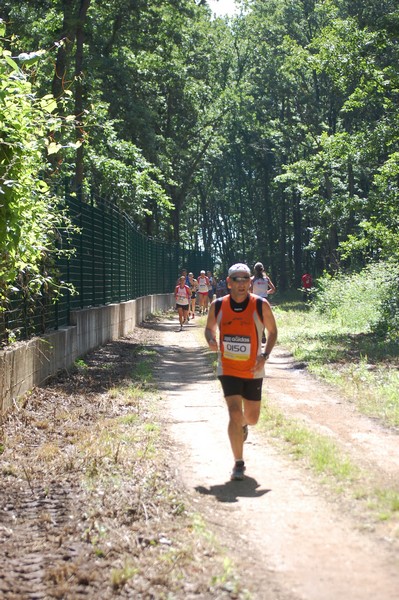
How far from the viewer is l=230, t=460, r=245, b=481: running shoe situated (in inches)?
287

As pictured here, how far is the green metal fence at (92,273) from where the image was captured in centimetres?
1133

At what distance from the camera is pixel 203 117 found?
156ft

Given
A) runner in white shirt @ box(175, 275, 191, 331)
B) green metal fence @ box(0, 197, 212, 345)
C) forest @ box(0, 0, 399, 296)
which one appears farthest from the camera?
runner in white shirt @ box(175, 275, 191, 331)

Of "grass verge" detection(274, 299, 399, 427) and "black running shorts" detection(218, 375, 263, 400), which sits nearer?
"black running shorts" detection(218, 375, 263, 400)

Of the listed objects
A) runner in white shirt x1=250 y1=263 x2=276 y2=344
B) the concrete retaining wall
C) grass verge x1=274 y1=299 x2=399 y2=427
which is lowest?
grass verge x1=274 y1=299 x2=399 y2=427

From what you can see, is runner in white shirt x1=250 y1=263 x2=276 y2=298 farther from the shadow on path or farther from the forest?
the shadow on path

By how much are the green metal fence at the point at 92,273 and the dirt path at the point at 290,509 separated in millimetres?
2202

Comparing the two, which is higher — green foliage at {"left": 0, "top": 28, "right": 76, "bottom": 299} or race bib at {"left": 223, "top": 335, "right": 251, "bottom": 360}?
green foliage at {"left": 0, "top": 28, "right": 76, "bottom": 299}

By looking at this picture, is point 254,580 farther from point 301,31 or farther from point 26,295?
point 301,31

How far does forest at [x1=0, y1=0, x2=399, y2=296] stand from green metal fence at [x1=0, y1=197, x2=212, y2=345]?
671 millimetres

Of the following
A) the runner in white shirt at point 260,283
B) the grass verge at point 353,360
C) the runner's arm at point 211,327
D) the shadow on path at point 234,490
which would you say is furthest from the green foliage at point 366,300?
the shadow on path at point 234,490

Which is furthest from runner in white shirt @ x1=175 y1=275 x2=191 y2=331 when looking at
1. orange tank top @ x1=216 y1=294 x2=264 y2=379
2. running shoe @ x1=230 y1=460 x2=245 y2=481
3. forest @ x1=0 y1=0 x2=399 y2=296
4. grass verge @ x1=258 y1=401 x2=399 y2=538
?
running shoe @ x1=230 y1=460 x2=245 y2=481

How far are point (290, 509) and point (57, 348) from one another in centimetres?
761

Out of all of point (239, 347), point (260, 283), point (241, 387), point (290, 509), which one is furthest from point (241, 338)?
point (260, 283)
